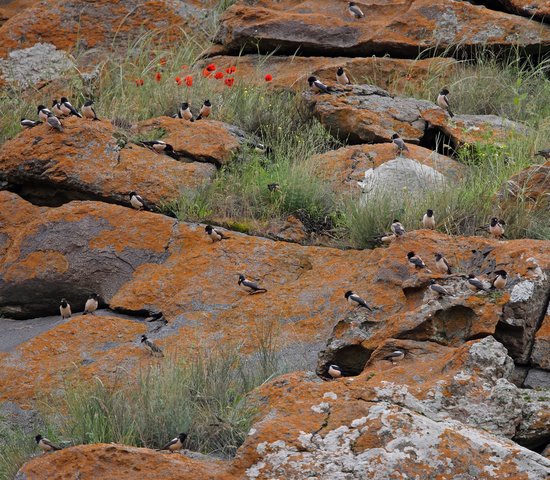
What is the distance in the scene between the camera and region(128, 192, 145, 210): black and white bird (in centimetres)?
1039

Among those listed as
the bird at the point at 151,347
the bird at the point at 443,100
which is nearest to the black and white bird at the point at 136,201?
the bird at the point at 151,347

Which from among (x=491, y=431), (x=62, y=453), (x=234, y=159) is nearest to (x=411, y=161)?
(x=234, y=159)

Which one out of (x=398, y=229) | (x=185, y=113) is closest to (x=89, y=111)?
(x=185, y=113)

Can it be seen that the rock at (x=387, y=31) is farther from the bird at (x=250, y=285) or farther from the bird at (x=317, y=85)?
the bird at (x=250, y=285)

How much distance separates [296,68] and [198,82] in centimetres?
138

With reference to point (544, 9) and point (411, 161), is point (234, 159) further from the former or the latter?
point (544, 9)

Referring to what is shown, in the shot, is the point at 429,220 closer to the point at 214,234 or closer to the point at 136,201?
the point at 214,234

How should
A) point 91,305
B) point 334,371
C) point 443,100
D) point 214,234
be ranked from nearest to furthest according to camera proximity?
point 334,371, point 91,305, point 214,234, point 443,100

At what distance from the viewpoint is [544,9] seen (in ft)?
47.0

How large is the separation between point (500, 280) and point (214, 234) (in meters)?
2.92

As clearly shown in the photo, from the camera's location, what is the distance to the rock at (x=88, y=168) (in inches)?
421

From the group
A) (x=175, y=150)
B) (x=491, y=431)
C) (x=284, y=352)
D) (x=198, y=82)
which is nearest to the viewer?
(x=491, y=431)

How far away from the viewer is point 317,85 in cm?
1274

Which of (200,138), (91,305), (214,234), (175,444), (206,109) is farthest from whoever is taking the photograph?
(206,109)
